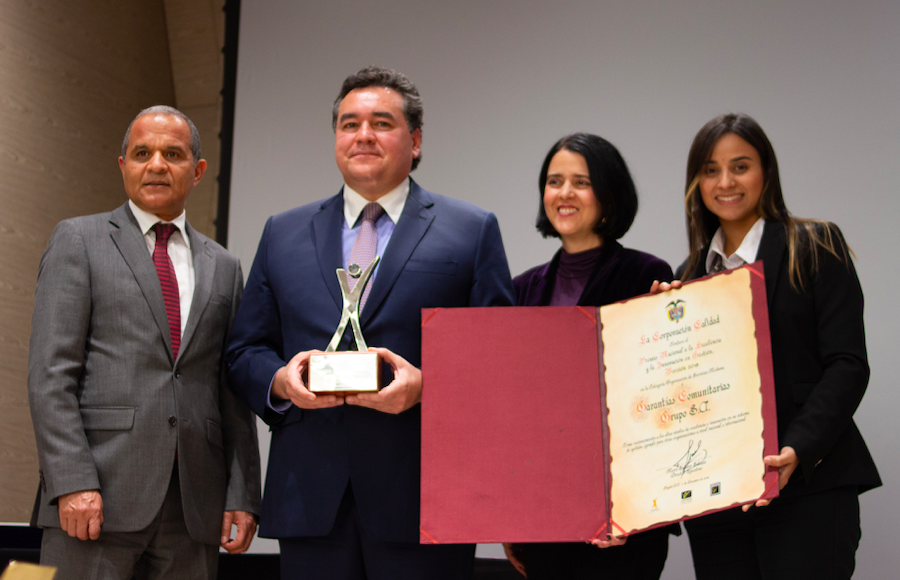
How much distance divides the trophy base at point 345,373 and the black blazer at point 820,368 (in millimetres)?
846

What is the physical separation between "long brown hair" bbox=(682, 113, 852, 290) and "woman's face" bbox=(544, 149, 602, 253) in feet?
0.81

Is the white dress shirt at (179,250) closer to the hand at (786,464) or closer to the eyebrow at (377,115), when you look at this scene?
the eyebrow at (377,115)

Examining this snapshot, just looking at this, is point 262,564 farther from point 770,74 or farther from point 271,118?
point 770,74

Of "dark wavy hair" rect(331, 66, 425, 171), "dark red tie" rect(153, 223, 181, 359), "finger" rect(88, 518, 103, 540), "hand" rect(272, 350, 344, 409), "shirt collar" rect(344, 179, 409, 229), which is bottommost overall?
→ "finger" rect(88, 518, 103, 540)

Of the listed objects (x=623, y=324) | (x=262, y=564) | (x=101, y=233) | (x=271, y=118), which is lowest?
(x=262, y=564)

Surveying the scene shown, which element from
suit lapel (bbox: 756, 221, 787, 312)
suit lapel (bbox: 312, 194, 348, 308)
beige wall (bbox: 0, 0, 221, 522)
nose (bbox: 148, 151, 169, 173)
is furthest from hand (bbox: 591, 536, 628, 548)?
beige wall (bbox: 0, 0, 221, 522)

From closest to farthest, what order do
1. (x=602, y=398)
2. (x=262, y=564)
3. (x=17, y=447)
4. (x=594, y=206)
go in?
(x=602, y=398) < (x=594, y=206) < (x=262, y=564) < (x=17, y=447)

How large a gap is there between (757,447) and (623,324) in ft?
1.14

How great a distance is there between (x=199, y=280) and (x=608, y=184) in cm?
109

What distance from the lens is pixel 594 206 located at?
1.96 metres

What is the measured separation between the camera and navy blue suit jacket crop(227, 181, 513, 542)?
1.59 metres

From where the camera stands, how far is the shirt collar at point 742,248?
68.7 inches

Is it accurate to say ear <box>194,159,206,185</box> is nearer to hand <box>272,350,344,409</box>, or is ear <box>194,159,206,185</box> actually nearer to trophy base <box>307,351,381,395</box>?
hand <box>272,350,344,409</box>

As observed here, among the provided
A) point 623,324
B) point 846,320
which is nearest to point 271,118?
point 623,324
